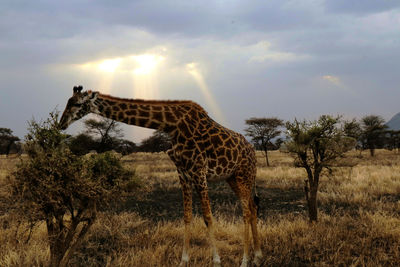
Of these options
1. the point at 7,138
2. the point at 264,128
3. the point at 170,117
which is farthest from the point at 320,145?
the point at 7,138

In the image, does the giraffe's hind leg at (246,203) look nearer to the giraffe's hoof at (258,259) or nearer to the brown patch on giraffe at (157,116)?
the giraffe's hoof at (258,259)

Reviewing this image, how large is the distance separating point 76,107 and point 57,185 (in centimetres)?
120

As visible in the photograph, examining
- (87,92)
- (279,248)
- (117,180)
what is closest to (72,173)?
(117,180)

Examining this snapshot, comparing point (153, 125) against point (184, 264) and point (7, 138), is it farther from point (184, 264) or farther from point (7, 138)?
point (7, 138)

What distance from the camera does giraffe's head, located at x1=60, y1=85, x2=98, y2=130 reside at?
4562 millimetres

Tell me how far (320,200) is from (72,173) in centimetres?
1094

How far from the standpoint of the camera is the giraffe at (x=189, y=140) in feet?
15.8

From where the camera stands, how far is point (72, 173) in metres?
4.37

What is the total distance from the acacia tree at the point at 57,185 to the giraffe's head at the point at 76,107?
16 cm

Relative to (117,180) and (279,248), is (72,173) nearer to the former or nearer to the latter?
(117,180)

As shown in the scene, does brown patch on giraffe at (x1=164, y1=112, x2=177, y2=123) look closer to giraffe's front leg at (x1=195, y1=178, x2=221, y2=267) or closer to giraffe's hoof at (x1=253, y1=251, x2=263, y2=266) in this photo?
giraffe's front leg at (x1=195, y1=178, x2=221, y2=267)

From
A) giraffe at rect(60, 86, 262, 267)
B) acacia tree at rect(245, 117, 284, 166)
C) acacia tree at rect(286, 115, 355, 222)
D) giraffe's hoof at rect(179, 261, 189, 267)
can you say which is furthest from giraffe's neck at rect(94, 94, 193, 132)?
acacia tree at rect(245, 117, 284, 166)

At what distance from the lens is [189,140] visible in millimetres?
5203

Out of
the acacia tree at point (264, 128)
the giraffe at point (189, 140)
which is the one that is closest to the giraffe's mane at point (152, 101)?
the giraffe at point (189, 140)
